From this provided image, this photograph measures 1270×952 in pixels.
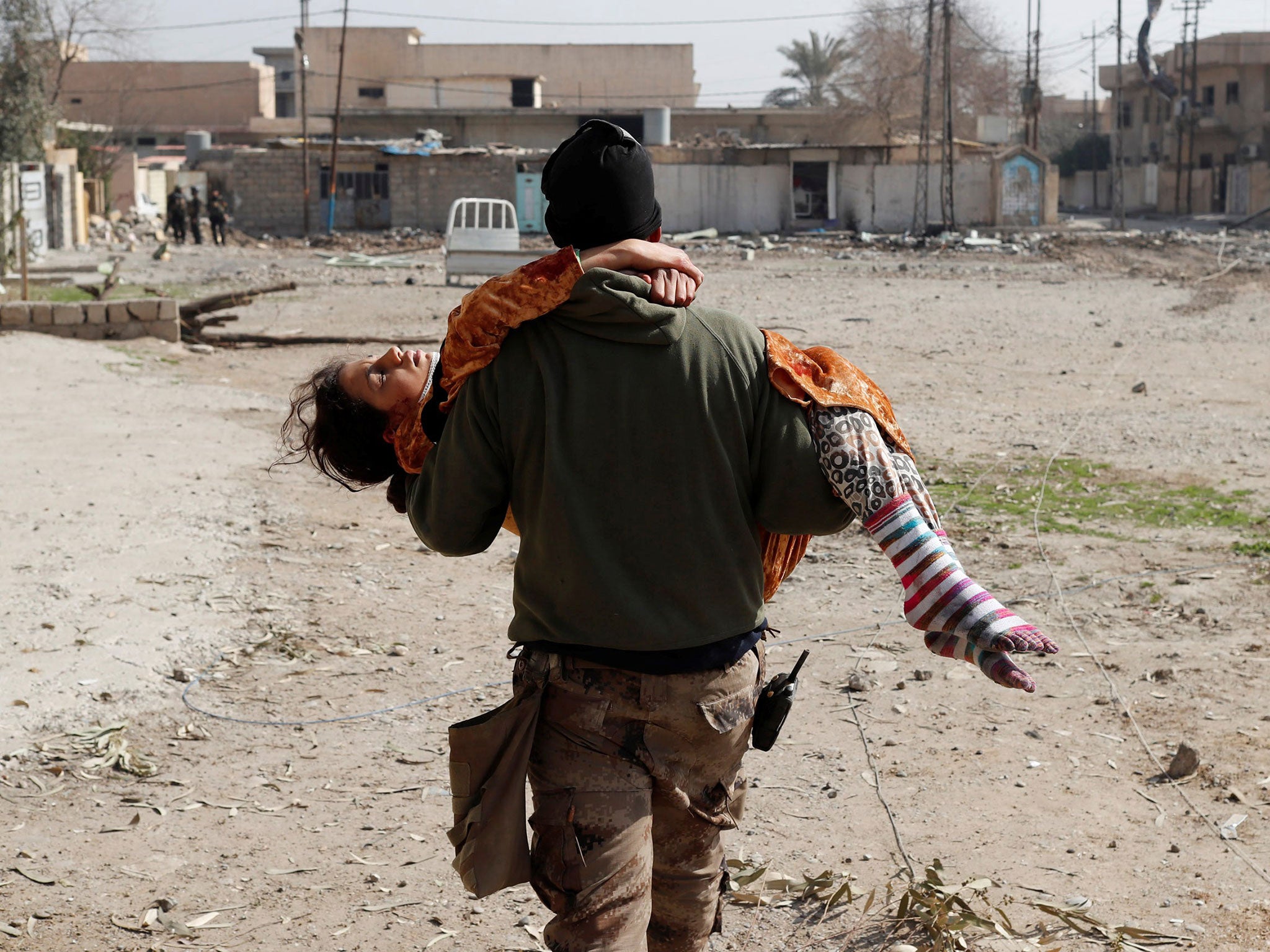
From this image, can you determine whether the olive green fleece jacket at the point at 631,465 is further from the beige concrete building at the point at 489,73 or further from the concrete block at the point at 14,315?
the beige concrete building at the point at 489,73

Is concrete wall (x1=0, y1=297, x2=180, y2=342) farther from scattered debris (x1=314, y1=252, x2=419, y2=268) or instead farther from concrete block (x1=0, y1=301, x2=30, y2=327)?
scattered debris (x1=314, y1=252, x2=419, y2=268)

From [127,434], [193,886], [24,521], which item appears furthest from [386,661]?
[127,434]

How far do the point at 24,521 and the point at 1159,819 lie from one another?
517 cm

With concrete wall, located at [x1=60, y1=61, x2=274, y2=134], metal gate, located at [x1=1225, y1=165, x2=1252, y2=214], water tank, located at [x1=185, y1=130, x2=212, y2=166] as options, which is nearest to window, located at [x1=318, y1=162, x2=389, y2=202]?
water tank, located at [x1=185, y1=130, x2=212, y2=166]

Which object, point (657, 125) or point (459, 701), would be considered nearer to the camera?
point (459, 701)

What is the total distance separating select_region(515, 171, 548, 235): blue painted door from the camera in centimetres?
3656

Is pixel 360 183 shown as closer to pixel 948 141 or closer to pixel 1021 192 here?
pixel 948 141

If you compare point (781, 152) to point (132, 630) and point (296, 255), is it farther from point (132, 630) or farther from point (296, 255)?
point (132, 630)

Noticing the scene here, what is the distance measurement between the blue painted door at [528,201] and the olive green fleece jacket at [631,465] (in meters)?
35.2

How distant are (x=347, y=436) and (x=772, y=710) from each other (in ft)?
2.85

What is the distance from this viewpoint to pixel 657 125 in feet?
140

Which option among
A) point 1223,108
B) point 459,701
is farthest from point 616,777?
point 1223,108

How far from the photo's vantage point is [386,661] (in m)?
4.93

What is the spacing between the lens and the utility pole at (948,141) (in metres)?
33.9
